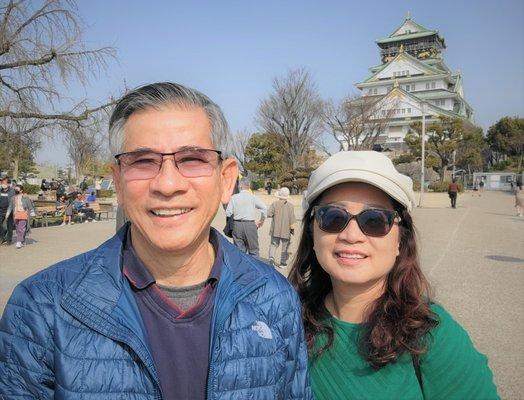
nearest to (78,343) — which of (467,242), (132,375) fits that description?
(132,375)

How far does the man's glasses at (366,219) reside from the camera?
176cm

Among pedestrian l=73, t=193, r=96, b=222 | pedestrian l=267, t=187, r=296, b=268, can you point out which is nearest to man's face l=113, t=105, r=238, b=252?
pedestrian l=267, t=187, r=296, b=268

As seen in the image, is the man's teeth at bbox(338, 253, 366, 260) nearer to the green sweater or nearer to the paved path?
the green sweater

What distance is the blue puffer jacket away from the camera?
51.2 inches

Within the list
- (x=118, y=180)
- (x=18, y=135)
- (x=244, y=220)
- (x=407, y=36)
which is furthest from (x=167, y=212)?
(x=407, y=36)

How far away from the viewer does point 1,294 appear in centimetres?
632

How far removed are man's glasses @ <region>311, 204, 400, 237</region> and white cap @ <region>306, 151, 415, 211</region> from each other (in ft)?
0.27

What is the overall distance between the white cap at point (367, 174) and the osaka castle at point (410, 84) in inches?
1404

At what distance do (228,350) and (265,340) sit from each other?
14 centimetres

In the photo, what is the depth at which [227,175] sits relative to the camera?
1778 millimetres

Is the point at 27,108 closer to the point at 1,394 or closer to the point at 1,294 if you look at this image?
the point at 1,294

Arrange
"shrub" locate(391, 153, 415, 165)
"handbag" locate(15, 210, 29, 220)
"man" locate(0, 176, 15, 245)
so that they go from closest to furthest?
1. "handbag" locate(15, 210, 29, 220)
2. "man" locate(0, 176, 15, 245)
3. "shrub" locate(391, 153, 415, 165)

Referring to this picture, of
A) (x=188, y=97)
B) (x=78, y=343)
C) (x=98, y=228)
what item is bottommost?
(x=98, y=228)

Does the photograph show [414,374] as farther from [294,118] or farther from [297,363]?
[294,118]
